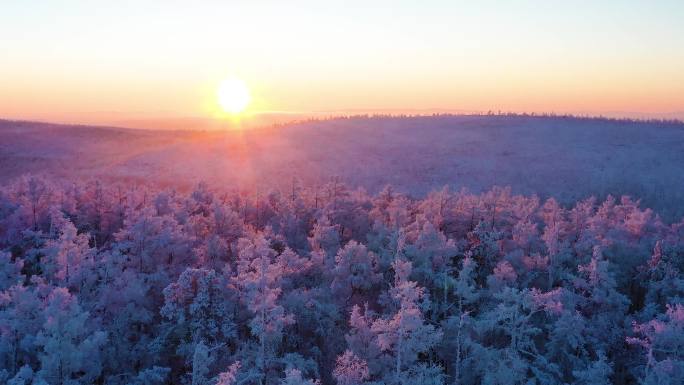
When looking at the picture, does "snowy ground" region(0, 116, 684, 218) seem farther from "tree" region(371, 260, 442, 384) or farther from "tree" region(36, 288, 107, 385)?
"tree" region(36, 288, 107, 385)

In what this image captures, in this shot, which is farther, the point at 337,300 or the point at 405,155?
the point at 405,155

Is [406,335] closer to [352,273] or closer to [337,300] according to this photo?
[337,300]

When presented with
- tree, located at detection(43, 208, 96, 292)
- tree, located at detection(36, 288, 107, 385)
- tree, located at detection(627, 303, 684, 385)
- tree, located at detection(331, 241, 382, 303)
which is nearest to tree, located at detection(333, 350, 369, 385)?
tree, located at detection(331, 241, 382, 303)

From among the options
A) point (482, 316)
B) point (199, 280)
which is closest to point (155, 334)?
point (199, 280)

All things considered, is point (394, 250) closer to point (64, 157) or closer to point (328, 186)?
point (328, 186)

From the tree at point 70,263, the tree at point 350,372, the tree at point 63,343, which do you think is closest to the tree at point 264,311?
the tree at point 350,372

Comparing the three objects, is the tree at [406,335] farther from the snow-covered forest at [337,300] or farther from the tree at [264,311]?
the tree at [264,311]

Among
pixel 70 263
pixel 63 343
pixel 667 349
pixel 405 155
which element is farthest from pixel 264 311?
pixel 405 155
